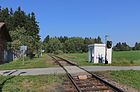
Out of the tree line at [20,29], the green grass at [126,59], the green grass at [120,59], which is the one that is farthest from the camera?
the tree line at [20,29]

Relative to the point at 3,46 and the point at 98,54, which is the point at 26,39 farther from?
the point at 98,54

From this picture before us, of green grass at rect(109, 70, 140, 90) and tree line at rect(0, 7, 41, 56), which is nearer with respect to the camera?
green grass at rect(109, 70, 140, 90)

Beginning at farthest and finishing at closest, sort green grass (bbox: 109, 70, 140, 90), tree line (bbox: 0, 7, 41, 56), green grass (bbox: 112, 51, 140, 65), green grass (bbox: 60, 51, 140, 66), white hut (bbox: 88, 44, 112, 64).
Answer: tree line (bbox: 0, 7, 41, 56), green grass (bbox: 112, 51, 140, 65), green grass (bbox: 60, 51, 140, 66), white hut (bbox: 88, 44, 112, 64), green grass (bbox: 109, 70, 140, 90)

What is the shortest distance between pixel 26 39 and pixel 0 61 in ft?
54.8

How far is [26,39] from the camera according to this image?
64438 millimetres

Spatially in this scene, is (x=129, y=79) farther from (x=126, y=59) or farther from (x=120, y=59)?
(x=126, y=59)

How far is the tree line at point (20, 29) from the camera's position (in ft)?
204

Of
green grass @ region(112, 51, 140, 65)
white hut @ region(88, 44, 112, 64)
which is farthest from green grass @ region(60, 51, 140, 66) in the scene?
white hut @ region(88, 44, 112, 64)

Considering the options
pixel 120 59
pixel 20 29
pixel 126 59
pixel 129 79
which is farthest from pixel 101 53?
pixel 20 29

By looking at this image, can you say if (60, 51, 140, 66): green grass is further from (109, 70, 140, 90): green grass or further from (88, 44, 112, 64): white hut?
(109, 70, 140, 90): green grass

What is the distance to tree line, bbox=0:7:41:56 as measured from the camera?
2452 inches

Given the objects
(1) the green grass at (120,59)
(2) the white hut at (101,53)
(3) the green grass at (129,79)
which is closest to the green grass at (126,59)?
(1) the green grass at (120,59)

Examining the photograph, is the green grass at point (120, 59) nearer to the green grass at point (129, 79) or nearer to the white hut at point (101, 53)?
the white hut at point (101, 53)

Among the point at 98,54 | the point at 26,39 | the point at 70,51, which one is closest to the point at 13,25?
the point at 26,39
